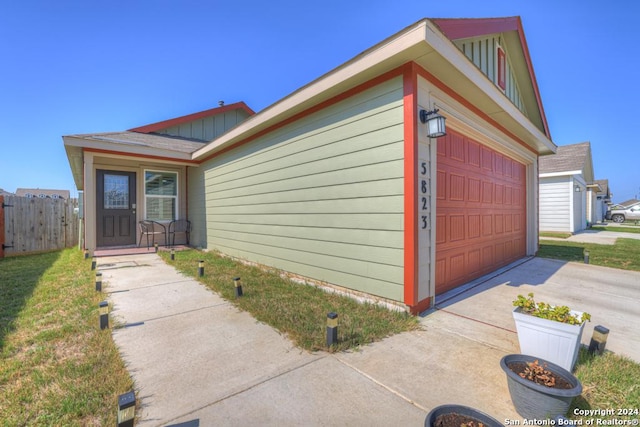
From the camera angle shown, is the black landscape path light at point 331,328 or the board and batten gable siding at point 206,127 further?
the board and batten gable siding at point 206,127

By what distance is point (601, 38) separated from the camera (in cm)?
800

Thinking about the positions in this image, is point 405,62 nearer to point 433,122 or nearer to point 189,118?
point 433,122

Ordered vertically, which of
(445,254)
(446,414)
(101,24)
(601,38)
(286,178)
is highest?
(601,38)

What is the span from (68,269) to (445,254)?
23.9ft

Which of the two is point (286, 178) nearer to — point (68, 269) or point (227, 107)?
point (68, 269)

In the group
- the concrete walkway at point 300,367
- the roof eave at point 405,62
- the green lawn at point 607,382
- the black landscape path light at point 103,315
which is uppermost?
the roof eave at point 405,62

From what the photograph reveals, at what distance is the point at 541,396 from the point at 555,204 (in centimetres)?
1553

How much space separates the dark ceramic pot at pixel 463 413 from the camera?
1.30 m

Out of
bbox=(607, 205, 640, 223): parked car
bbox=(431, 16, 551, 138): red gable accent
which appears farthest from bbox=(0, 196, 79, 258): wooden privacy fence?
bbox=(607, 205, 640, 223): parked car

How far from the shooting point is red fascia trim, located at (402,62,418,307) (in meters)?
3.08

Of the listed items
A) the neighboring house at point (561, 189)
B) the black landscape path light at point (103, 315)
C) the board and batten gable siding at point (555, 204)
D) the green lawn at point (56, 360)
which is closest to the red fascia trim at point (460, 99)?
the green lawn at point (56, 360)

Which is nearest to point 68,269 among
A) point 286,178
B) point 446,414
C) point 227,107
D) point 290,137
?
point 286,178

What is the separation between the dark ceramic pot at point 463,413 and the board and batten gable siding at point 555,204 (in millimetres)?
15629

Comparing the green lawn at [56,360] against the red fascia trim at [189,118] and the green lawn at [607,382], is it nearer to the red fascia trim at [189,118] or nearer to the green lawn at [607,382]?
the green lawn at [607,382]
